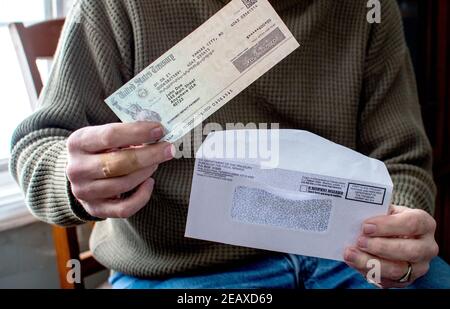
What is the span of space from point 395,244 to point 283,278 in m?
0.20

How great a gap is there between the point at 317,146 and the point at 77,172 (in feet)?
0.95

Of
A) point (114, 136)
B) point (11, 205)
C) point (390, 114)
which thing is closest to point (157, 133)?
point (114, 136)

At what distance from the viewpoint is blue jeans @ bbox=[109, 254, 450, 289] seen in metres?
0.72

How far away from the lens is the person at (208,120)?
1.86 ft

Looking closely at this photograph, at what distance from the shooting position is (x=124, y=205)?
56 centimetres

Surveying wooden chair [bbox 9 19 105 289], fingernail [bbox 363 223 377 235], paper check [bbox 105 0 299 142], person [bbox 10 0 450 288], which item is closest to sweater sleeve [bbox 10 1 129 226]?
person [bbox 10 0 450 288]

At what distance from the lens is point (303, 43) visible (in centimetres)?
79

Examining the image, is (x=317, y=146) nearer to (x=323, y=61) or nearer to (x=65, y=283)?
(x=323, y=61)

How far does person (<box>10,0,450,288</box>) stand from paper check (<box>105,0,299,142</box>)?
0.04m

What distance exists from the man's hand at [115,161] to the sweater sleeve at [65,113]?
0.17 feet

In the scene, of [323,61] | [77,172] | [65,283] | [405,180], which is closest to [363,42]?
[323,61]

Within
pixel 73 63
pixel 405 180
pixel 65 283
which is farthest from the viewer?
pixel 65 283

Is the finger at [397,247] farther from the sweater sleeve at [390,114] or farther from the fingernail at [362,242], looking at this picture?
the sweater sleeve at [390,114]

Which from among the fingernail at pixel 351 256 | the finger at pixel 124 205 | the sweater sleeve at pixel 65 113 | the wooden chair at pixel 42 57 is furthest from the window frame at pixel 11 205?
the fingernail at pixel 351 256
